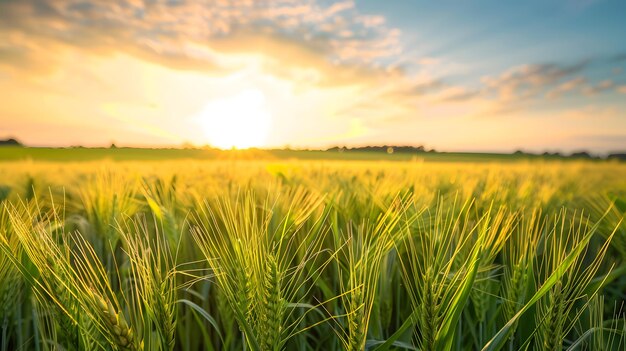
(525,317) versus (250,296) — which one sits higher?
(250,296)

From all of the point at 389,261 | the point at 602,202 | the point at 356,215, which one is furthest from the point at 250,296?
the point at 602,202

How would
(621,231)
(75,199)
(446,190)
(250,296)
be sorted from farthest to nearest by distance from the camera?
(446,190)
(75,199)
(621,231)
(250,296)

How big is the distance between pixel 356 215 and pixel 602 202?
1.20 m

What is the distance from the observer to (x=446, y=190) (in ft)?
8.24

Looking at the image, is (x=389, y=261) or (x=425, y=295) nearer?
(x=425, y=295)

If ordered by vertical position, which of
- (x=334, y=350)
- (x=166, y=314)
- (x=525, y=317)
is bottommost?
(x=334, y=350)

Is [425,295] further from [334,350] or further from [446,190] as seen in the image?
[446,190]

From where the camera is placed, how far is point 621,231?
130 cm

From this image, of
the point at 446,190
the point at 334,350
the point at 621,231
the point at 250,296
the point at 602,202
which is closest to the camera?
the point at 250,296

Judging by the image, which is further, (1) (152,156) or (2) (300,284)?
(1) (152,156)

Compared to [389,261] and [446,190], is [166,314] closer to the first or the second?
[389,261]

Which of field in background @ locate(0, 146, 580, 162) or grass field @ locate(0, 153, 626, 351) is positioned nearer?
grass field @ locate(0, 153, 626, 351)

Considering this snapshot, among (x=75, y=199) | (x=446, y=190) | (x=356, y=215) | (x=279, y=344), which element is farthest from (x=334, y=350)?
(x=75, y=199)

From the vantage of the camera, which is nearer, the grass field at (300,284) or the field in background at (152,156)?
the grass field at (300,284)
